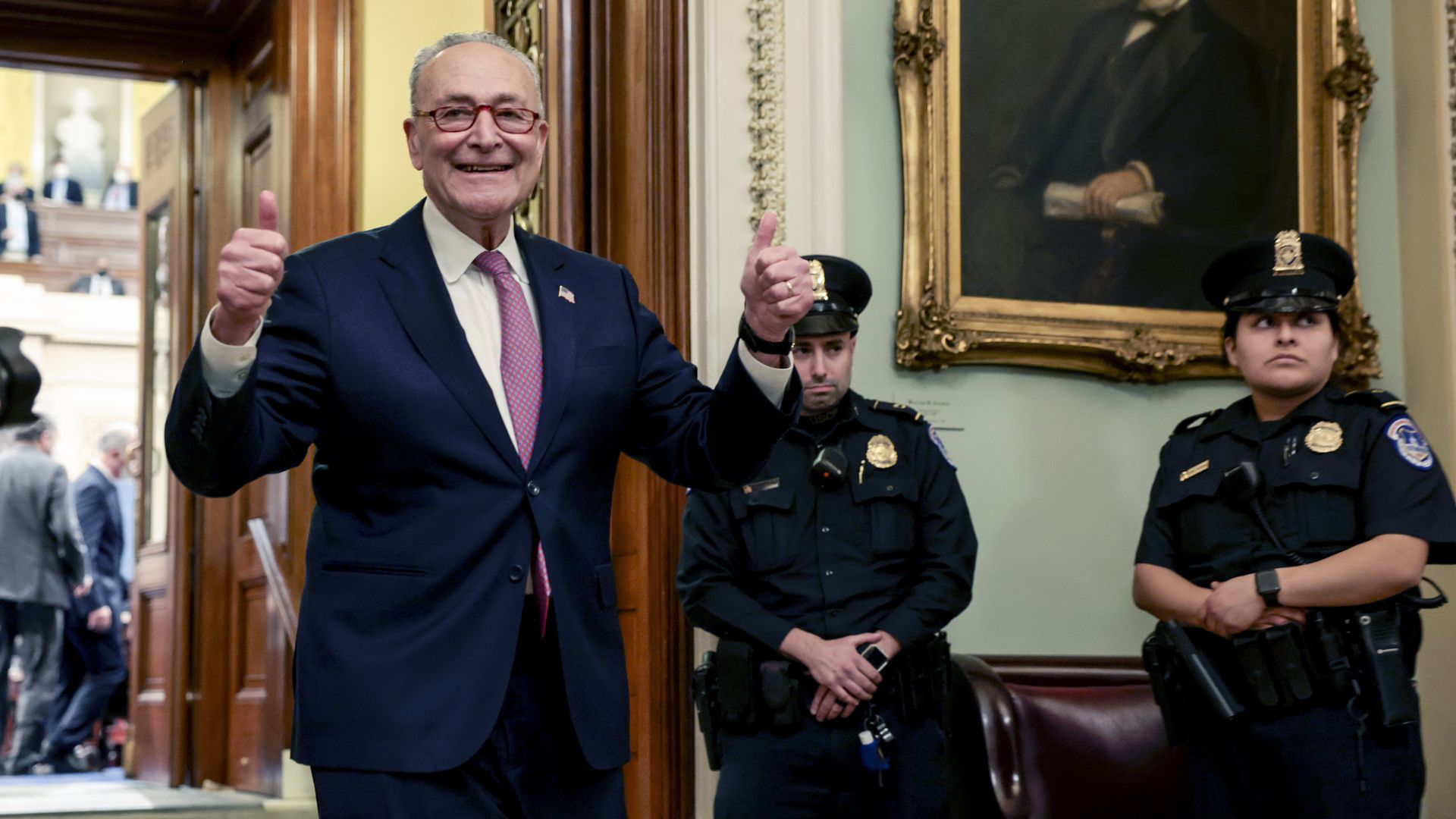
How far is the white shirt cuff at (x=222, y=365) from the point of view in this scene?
1.82m

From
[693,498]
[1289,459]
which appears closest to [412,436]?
[693,498]

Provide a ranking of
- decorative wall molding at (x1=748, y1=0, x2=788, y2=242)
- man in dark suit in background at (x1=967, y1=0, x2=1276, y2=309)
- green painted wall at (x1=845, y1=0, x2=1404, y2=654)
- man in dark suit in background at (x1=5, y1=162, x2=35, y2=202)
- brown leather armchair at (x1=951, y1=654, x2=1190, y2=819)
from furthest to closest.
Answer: man in dark suit in background at (x1=5, y1=162, x2=35, y2=202), man in dark suit in background at (x1=967, y1=0, x2=1276, y2=309), green painted wall at (x1=845, y1=0, x2=1404, y2=654), decorative wall molding at (x1=748, y1=0, x2=788, y2=242), brown leather armchair at (x1=951, y1=654, x2=1190, y2=819)

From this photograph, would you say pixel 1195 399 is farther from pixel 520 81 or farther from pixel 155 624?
pixel 155 624

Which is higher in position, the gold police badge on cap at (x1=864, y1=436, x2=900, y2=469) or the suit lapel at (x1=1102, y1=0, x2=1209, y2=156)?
the suit lapel at (x1=1102, y1=0, x2=1209, y2=156)

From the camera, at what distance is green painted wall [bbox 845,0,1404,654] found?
14.9 feet

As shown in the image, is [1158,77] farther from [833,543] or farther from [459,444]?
[459,444]

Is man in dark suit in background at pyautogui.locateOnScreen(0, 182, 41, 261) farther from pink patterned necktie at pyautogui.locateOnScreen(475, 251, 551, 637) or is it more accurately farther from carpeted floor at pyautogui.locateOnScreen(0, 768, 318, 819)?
pink patterned necktie at pyautogui.locateOnScreen(475, 251, 551, 637)

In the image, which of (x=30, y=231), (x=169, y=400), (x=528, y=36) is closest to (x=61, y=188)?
(x=30, y=231)

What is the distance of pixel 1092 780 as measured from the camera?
13.4ft

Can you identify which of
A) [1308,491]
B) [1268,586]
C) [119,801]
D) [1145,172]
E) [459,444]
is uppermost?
[1145,172]

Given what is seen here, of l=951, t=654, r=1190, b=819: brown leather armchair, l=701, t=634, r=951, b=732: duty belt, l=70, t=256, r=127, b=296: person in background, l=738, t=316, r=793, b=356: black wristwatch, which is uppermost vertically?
l=70, t=256, r=127, b=296: person in background

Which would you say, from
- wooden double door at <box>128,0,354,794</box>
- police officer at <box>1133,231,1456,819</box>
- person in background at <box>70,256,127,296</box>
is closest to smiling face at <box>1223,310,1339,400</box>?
police officer at <box>1133,231,1456,819</box>

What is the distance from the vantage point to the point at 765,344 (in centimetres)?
208

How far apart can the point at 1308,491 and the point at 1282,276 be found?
0.52 m
